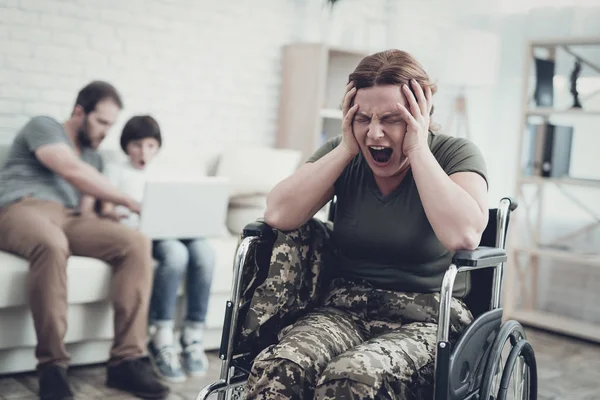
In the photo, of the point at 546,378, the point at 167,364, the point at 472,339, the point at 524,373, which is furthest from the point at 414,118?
the point at 546,378

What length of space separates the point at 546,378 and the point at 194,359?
1.39 meters

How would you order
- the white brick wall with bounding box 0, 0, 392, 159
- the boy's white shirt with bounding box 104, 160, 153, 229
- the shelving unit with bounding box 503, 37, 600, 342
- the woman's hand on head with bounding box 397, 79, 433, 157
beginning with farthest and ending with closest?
the shelving unit with bounding box 503, 37, 600, 342 → the white brick wall with bounding box 0, 0, 392, 159 → the boy's white shirt with bounding box 104, 160, 153, 229 → the woman's hand on head with bounding box 397, 79, 433, 157

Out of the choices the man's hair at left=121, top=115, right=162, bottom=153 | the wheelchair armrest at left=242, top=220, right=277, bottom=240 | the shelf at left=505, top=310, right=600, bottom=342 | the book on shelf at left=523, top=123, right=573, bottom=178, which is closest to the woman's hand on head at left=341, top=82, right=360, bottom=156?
the wheelchair armrest at left=242, top=220, right=277, bottom=240

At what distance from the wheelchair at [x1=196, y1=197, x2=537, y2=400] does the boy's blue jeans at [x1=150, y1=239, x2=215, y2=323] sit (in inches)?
39.6

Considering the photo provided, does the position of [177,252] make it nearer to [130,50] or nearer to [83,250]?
[83,250]

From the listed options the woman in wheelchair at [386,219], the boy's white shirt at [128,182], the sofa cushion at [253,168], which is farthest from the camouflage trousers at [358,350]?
the sofa cushion at [253,168]

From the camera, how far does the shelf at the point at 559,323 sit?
3467 millimetres

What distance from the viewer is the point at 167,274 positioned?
258 cm

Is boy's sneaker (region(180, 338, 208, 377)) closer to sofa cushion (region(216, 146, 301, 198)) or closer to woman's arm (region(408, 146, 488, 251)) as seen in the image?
sofa cushion (region(216, 146, 301, 198))

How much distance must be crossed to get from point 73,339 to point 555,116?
262 cm

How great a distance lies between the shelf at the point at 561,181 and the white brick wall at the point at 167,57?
1321mm

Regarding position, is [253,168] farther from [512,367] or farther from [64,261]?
[512,367]

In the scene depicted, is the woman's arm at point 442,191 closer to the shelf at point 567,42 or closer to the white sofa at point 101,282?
the white sofa at point 101,282

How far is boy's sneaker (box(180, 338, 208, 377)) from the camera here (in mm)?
2613
